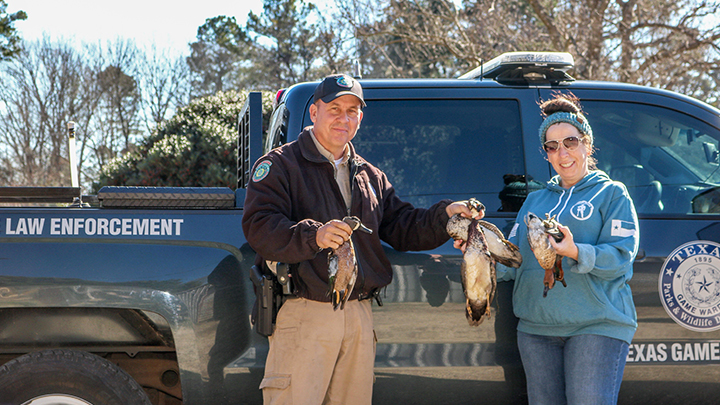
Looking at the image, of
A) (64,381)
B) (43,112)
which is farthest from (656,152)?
(43,112)

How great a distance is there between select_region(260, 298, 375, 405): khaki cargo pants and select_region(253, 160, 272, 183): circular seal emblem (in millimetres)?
506

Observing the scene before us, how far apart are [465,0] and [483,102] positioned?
8561mm

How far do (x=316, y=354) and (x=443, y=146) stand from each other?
1.16 meters

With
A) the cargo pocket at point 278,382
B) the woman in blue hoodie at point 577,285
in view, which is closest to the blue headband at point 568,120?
the woman in blue hoodie at point 577,285

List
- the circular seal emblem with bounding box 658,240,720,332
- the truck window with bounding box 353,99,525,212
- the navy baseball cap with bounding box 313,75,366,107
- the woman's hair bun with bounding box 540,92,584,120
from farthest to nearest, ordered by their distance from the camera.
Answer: the truck window with bounding box 353,99,525,212, the circular seal emblem with bounding box 658,240,720,332, the woman's hair bun with bounding box 540,92,584,120, the navy baseball cap with bounding box 313,75,366,107

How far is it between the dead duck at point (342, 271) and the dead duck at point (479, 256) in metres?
0.43

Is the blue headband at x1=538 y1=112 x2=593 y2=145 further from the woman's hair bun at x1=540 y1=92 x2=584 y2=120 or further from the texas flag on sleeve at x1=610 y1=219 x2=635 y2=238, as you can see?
the texas flag on sleeve at x1=610 y1=219 x2=635 y2=238

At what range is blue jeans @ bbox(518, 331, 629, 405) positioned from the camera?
2322 mm

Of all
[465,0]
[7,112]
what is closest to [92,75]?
[7,112]

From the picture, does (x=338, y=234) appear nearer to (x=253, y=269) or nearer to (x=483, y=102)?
(x=253, y=269)

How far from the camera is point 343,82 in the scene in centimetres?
251

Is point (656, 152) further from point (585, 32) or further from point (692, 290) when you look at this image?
point (585, 32)

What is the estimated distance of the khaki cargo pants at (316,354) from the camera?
94.3 inches

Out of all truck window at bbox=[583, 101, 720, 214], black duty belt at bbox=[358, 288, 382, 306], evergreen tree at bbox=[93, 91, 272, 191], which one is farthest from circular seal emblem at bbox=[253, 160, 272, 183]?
evergreen tree at bbox=[93, 91, 272, 191]
